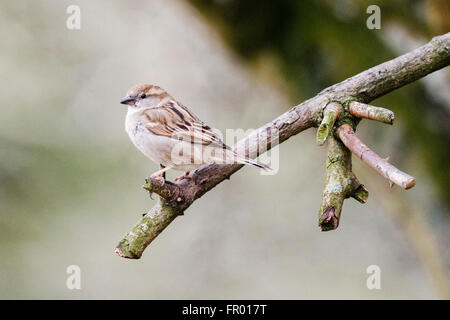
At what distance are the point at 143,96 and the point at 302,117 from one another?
4.07 ft

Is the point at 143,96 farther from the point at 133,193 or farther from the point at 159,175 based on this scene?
the point at 133,193

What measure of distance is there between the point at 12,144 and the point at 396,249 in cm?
453

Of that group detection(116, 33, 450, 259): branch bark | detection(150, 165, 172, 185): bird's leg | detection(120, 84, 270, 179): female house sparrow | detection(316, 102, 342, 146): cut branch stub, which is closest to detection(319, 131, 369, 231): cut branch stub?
detection(316, 102, 342, 146): cut branch stub

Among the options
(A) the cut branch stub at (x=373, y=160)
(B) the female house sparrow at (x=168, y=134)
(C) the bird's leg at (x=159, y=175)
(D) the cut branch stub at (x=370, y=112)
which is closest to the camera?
(A) the cut branch stub at (x=373, y=160)

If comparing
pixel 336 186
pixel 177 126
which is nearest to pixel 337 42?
pixel 177 126

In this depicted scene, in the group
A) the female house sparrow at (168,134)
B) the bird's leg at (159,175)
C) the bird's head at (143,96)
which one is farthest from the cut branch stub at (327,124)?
the bird's head at (143,96)

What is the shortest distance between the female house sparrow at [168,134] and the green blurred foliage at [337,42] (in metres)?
1.11

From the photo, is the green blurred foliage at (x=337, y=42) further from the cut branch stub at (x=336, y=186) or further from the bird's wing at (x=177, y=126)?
the cut branch stub at (x=336, y=186)

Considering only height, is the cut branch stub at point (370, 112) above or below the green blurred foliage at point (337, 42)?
below

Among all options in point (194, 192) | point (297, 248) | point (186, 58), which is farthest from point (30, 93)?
point (194, 192)

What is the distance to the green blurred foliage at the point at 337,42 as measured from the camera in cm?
456

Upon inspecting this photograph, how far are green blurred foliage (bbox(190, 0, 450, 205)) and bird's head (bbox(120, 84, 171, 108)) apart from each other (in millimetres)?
1146

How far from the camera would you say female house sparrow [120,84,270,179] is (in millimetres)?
3340

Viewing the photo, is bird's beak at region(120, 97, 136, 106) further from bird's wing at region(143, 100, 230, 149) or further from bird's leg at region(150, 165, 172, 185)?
bird's leg at region(150, 165, 172, 185)
